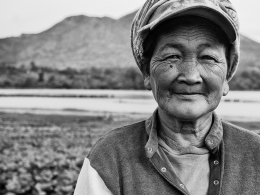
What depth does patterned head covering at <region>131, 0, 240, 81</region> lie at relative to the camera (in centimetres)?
139

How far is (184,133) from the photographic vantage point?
158 centimetres

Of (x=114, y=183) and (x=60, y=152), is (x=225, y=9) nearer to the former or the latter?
(x=114, y=183)

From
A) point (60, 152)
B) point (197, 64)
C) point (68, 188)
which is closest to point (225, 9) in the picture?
point (197, 64)

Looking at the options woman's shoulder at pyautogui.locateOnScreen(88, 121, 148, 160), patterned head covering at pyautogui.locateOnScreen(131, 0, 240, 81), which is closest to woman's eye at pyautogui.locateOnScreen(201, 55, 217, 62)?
patterned head covering at pyautogui.locateOnScreen(131, 0, 240, 81)

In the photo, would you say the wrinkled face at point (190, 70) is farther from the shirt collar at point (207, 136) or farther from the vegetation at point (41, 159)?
the vegetation at point (41, 159)

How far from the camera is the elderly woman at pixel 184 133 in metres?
1.43

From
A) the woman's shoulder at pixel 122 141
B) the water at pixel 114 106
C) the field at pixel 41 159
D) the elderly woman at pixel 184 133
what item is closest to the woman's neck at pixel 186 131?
the elderly woman at pixel 184 133

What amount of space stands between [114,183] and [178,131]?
0.35 meters

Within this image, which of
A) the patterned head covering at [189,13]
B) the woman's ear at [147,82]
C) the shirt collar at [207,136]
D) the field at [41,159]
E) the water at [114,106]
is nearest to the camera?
the patterned head covering at [189,13]

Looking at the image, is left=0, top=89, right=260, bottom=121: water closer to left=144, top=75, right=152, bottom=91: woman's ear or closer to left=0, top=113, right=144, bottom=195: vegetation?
left=0, top=113, right=144, bottom=195: vegetation

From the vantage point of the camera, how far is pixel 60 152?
6586 millimetres

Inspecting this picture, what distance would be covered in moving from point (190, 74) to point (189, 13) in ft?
0.77

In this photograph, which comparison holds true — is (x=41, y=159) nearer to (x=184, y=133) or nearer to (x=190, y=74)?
(x=184, y=133)

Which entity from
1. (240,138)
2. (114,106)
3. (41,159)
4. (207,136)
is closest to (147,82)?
(207,136)
